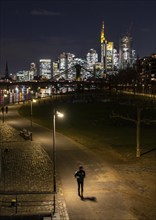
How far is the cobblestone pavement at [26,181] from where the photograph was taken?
1639cm

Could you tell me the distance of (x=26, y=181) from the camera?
2122 cm

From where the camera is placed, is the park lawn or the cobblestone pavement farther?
the park lawn

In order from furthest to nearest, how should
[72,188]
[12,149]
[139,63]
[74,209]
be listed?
1. [139,63]
2. [12,149]
3. [72,188]
4. [74,209]

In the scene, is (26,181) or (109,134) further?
(109,134)

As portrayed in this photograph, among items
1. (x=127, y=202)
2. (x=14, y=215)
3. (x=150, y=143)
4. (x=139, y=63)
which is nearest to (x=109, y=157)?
(x=150, y=143)

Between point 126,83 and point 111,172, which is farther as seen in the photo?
point 126,83

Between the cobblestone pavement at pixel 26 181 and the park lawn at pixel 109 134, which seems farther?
the park lawn at pixel 109 134

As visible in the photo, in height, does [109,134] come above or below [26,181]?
below

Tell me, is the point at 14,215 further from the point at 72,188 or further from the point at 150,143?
the point at 150,143

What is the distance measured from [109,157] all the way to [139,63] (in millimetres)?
152540

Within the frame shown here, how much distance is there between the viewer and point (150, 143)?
1337 inches

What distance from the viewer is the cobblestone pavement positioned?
16.4 meters

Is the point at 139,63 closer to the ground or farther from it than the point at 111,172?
farther from it

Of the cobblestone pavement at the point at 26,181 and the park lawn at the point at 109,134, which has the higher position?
the cobblestone pavement at the point at 26,181
